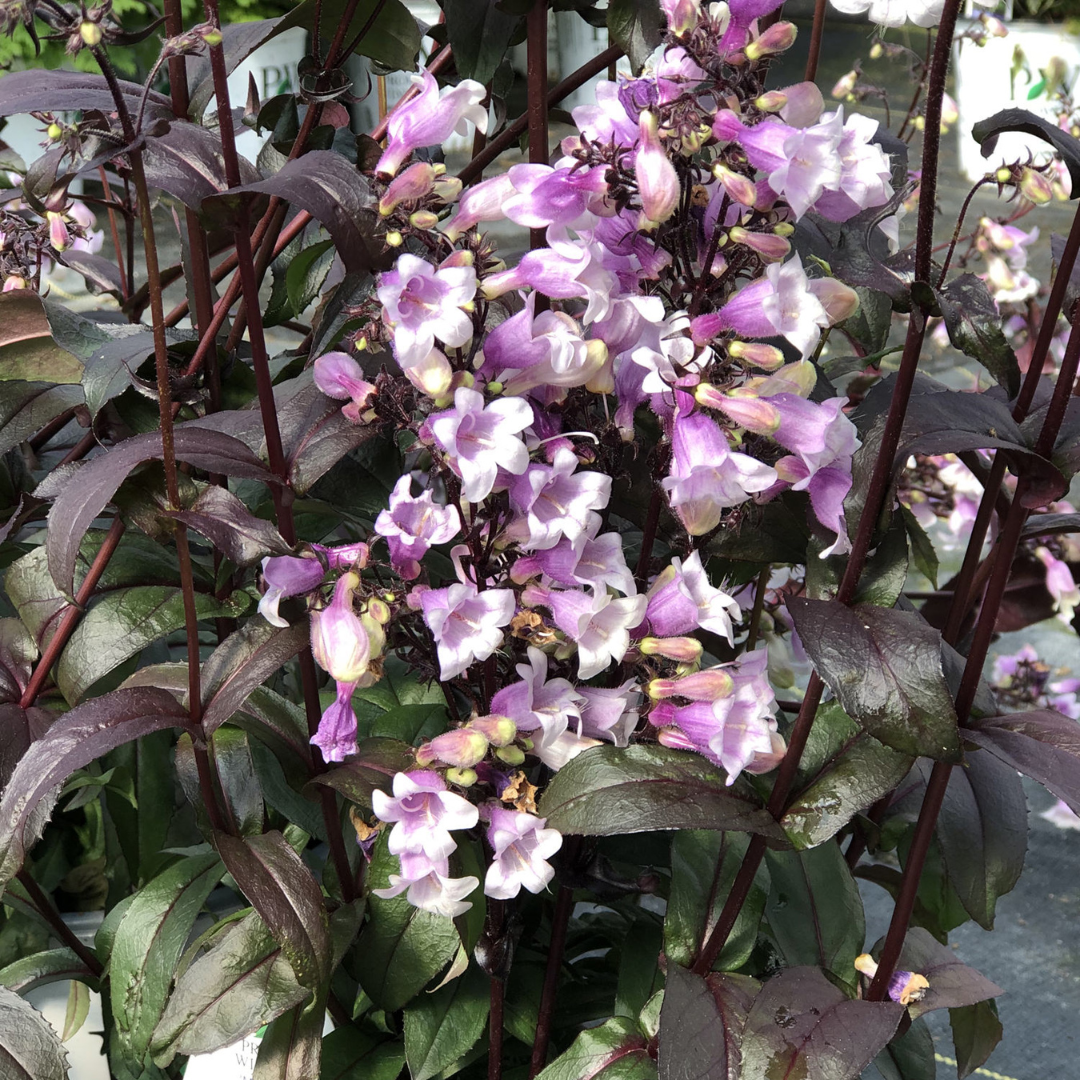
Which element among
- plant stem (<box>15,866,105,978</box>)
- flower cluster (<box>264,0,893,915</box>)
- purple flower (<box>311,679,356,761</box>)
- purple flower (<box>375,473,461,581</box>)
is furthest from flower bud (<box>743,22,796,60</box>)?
plant stem (<box>15,866,105,978</box>)

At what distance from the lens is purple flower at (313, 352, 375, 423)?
533 mm

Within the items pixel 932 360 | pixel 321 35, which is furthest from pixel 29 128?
pixel 321 35

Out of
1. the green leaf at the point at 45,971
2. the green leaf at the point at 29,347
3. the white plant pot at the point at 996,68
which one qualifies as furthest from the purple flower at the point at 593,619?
the white plant pot at the point at 996,68

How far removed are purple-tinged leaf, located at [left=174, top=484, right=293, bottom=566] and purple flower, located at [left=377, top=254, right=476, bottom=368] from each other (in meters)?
0.11

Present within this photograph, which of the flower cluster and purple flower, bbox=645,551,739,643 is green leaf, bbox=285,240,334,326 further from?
purple flower, bbox=645,551,739,643

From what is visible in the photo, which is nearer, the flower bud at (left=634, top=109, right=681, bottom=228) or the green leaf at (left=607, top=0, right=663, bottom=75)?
the flower bud at (left=634, top=109, right=681, bottom=228)

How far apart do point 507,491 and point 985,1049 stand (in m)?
0.50

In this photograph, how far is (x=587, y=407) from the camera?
56 cm

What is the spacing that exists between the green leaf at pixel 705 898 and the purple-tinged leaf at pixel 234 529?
0.27 metres

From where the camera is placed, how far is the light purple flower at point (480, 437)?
1.54 ft

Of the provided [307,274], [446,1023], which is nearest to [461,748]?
[446,1023]

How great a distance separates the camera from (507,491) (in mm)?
520

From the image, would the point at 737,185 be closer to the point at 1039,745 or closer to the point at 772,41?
the point at 772,41

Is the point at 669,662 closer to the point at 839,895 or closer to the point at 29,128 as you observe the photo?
the point at 839,895
